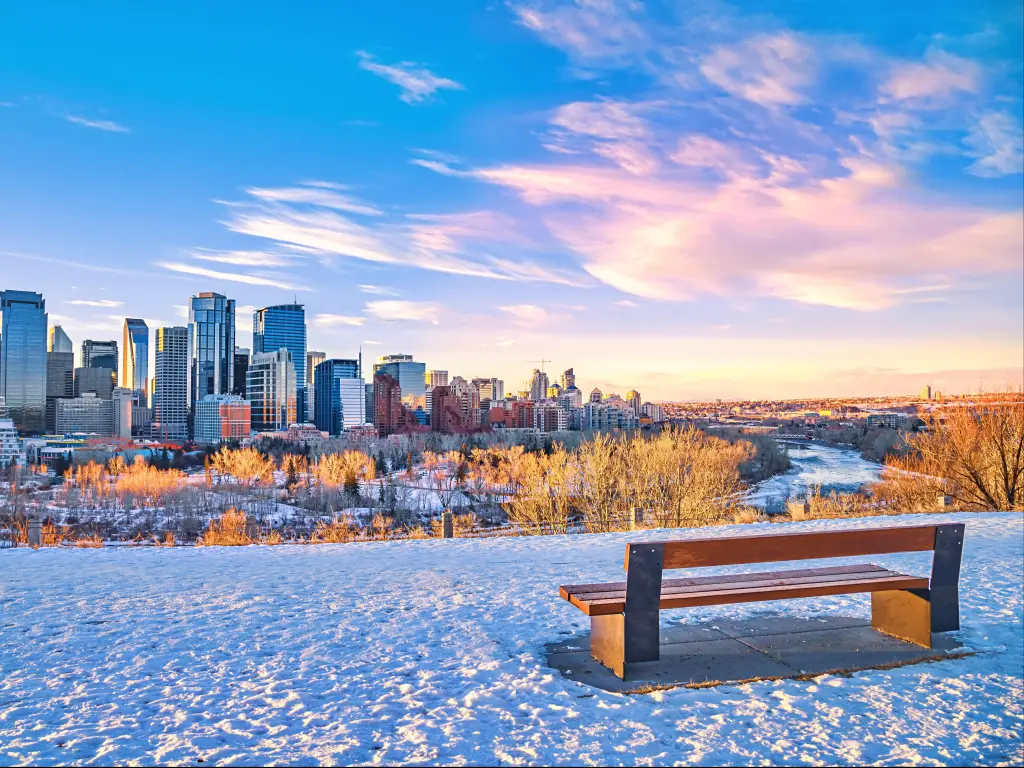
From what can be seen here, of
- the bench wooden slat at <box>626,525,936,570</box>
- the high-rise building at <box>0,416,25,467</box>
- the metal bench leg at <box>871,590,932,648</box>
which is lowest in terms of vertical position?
the high-rise building at <box>0,416,25,467</box>

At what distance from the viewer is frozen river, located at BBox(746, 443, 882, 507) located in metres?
42.9

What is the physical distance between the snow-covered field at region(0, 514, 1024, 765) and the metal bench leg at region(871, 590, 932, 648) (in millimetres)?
336

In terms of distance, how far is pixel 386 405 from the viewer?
176 m

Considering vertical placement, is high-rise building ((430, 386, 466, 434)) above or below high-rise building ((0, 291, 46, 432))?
below

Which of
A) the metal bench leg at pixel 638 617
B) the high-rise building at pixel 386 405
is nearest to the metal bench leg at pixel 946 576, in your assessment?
the metal bench leg at pixel 638 617

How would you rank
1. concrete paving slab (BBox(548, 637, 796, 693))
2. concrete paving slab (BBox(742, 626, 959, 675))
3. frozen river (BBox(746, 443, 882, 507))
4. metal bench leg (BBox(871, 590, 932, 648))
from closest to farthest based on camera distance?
concrete paving slab (BBox(548, 637, 796, 693)) → concrete paving slab (BBox(742, 626, 959, 675)) → metal bench leg (BBox(871, 590, 932, 648)) → frozen river (BBox(746, 443, 882, 507))

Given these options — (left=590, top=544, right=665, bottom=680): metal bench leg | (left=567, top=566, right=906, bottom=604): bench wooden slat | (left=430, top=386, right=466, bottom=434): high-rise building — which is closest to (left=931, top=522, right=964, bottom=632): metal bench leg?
(left=567, top=566, right=906, bottom=604): bench wooden slat

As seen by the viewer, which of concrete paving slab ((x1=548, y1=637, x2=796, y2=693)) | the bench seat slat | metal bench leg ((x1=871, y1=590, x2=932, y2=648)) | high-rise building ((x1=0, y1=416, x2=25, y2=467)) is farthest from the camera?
high-rise building ((x1=0, y1=416, x2=25, y2=467))

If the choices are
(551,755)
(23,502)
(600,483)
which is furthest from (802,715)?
→ (23,502)

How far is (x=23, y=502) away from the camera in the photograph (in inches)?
1784

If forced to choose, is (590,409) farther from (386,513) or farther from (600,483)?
(600,483)

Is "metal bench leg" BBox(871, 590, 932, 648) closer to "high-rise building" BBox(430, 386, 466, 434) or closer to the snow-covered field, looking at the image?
the snow-covered field

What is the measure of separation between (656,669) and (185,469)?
85.8 metres

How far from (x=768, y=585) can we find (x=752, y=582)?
0.41 feet
